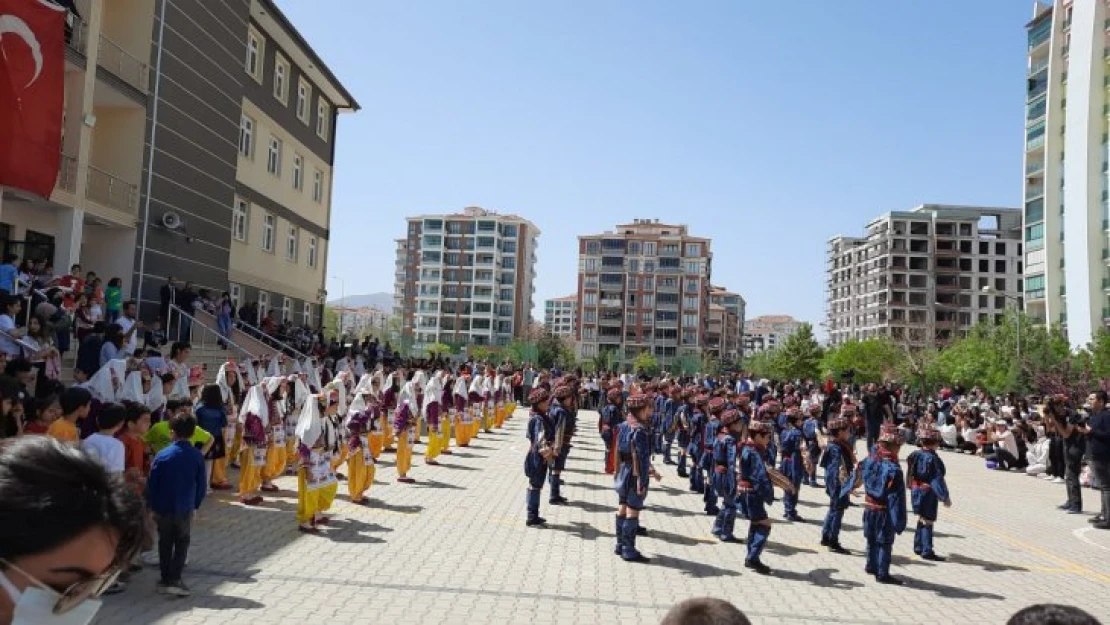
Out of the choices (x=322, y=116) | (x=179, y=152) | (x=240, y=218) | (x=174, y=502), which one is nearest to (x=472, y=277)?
(x=322, y=116)

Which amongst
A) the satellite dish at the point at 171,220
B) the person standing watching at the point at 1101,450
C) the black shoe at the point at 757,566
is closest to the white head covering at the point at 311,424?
the black shoe at the point at 757,566

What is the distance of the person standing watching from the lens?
13.1 metres

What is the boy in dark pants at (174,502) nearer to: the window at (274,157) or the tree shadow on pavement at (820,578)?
the tree shadow on pavement at (820,578)

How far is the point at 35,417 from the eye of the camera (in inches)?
307

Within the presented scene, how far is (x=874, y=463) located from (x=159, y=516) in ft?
25.4

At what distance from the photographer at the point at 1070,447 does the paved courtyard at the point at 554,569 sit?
1.10 m

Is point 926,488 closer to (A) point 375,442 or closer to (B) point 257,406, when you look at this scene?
(A) point 375,442

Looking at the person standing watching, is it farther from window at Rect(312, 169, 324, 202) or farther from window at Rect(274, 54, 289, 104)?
window at Rect(312, 169, 324, 202)

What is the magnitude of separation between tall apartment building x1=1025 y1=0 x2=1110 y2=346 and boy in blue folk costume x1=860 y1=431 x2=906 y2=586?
4699 centimetres

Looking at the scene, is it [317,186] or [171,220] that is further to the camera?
[317,186]

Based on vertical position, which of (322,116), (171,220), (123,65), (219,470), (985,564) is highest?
(322,116)

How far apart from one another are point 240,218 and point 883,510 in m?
23.0

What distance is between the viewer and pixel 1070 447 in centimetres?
1560

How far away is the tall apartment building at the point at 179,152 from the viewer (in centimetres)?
1772
